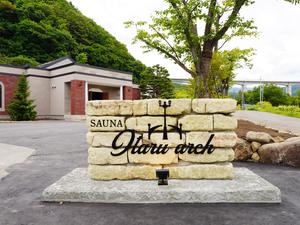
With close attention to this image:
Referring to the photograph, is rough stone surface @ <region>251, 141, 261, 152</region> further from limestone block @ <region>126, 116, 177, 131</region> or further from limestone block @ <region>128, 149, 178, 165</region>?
limestone block @ <region>126, 116, 177, 131</region>

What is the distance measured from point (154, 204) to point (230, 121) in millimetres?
1811

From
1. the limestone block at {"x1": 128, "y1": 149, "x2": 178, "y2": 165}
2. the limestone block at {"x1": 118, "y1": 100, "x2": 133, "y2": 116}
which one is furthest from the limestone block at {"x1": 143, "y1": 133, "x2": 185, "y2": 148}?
the limestone block at {"x1": 118, "y1": 100, "x2": 133, "y2": 116}

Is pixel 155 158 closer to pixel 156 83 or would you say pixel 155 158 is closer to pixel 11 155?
pixel 11 155

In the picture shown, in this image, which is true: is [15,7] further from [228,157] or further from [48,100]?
[228,157]

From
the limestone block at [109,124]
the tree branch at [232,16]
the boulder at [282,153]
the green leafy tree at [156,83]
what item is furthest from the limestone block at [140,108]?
the green leafy tree at [156,83]

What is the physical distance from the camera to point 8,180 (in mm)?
4953

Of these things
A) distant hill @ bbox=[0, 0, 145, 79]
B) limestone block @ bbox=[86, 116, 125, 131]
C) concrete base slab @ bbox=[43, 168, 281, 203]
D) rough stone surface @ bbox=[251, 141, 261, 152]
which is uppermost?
distant hill @ bbox=[0, 0, 145, 79]

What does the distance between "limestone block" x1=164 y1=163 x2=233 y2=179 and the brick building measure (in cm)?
2396

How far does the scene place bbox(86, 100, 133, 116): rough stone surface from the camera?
4285 mm

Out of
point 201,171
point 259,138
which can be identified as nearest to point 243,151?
point 259,138

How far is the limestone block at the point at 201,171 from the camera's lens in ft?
Answer: 14.0

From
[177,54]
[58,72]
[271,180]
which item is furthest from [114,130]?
[58,72]

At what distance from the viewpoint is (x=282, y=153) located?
6.46 m

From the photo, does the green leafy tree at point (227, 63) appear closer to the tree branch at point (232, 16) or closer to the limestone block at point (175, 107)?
the tree branch at point (232, 16)
